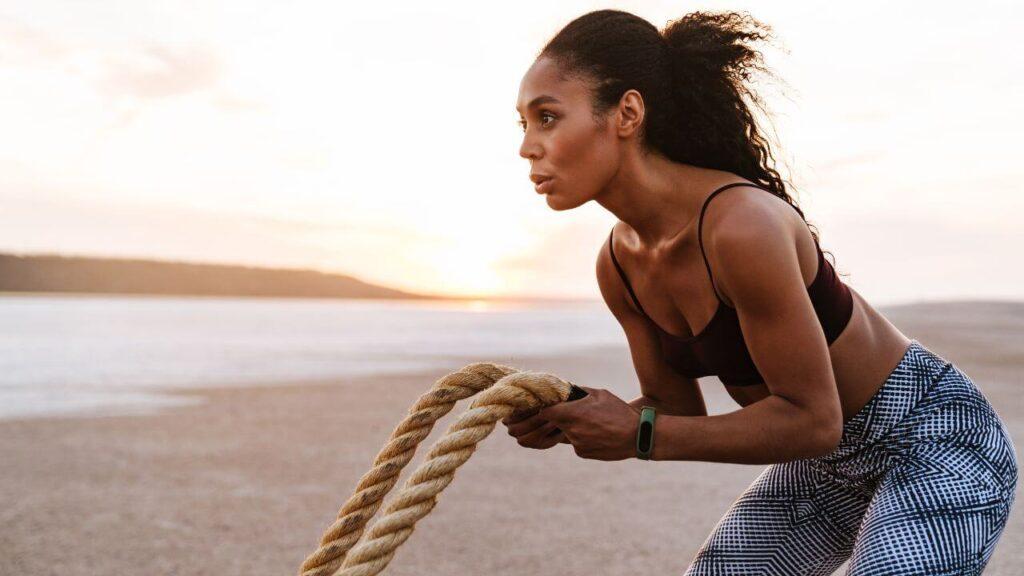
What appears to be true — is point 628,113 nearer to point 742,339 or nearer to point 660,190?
point 660,190

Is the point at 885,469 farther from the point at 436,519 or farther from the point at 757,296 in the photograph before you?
the point at 436,519

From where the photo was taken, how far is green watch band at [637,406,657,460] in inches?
72.4

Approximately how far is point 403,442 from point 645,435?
19.4 inches

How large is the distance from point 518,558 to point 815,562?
2740 mm

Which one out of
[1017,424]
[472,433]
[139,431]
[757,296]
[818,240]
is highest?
[818,240]

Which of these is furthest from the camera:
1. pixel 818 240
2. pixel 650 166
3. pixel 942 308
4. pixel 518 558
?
pixel 942 308

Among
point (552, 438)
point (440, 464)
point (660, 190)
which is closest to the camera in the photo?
point (440, 464)

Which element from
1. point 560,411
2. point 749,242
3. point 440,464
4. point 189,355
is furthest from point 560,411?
point 189,355

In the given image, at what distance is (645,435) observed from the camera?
184cm

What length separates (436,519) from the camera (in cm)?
564

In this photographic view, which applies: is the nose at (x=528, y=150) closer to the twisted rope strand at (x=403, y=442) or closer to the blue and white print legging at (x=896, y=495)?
the twisted rope strand at (x=403, y=442)

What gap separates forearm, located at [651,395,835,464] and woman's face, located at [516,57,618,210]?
54 centimetres

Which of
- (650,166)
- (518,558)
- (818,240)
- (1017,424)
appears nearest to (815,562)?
(818,240)

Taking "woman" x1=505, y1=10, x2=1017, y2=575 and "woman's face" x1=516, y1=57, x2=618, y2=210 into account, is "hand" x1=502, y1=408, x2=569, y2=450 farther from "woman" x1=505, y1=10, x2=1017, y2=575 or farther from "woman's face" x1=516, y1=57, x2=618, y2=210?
"woman's face" x1=516, y1=57, x2=618, y2=210
